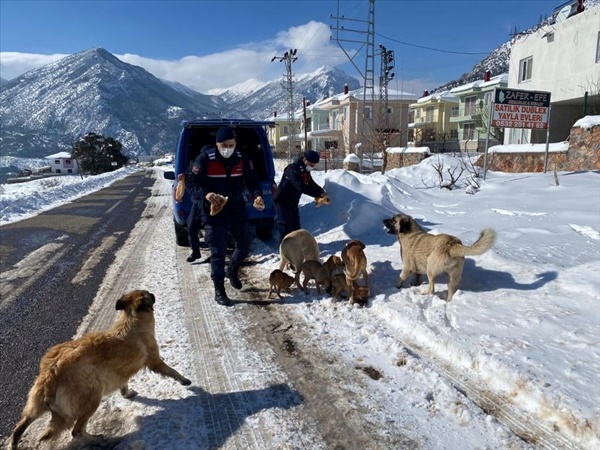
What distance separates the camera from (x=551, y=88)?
65.5ft

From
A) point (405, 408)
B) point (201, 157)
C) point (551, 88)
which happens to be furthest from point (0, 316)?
point (551, 88)

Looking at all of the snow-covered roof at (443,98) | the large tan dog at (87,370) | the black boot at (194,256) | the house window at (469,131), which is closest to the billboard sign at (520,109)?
the black boot at (194,256)

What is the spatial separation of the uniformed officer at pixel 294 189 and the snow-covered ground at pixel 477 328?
633 mm

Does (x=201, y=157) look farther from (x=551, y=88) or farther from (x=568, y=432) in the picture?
(x=551, y=88)

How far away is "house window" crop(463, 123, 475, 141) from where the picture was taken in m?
42.0

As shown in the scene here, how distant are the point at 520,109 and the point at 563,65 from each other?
37.1 feet

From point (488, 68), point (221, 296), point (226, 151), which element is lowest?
point (221, 296)

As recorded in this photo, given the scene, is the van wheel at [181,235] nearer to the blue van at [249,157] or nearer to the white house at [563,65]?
the blue van at [249,157]

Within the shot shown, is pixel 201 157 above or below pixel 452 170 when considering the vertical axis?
above

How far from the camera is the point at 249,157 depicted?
7242 millimetres

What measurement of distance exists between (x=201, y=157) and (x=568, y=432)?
4052 mm

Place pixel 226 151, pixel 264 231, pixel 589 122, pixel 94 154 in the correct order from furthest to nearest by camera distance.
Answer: pixel 94 154
pixel 589 122
pixel 264 231
pixel 226 151

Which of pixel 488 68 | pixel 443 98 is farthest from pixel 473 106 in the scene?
pixel 488 68

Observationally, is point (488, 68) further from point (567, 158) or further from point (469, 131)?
point (567, 158)
